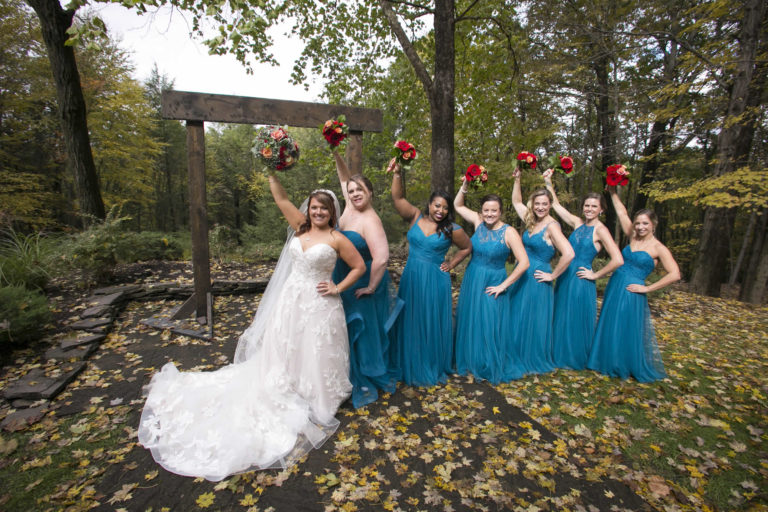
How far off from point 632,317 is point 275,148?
15.3 feet

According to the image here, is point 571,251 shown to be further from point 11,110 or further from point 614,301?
point 11,110

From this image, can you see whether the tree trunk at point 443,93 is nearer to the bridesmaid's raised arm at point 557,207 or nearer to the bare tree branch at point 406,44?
the bare tree branch at point 406,44

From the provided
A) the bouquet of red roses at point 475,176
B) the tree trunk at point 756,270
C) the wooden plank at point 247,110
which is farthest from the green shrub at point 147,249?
the tree trunk at point 756,270

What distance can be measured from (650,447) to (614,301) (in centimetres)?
185

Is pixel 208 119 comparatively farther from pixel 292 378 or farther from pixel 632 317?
pixel 632 317

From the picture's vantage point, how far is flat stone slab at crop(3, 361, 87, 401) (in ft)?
12.0

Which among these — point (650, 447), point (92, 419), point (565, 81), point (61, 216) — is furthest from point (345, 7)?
point (61, 216)

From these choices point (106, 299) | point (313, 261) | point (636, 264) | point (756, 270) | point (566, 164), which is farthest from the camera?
point (756, 270)

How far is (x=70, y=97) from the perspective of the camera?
714 cm

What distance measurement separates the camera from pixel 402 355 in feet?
14.0

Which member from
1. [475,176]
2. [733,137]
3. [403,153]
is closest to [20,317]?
[403,153]

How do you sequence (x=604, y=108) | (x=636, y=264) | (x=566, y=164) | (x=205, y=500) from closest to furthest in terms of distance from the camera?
(x=205, y=500)
(x=636, y=264)
(x=566, y=164)
(x=604, y=108)

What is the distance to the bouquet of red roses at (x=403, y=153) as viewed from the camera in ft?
13.3

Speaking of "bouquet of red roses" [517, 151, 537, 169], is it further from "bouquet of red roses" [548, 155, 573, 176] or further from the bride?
the bride
